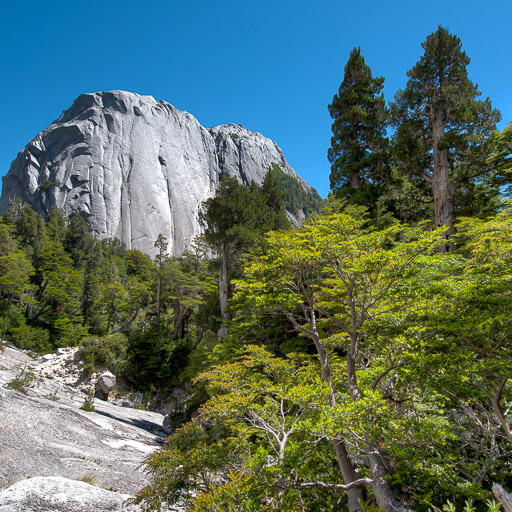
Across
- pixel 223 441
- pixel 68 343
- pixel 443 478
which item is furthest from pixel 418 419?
pixel 68 343

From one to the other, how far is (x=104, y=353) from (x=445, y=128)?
24409 mm

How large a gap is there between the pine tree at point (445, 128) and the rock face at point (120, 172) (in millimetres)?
45436

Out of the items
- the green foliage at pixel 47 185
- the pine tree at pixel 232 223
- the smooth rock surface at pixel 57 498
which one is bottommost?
the smooth rock surface at pixel 57 498

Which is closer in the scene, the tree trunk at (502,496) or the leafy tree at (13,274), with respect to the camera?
the tree trunk at (502,496)

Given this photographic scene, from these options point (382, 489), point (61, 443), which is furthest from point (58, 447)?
point (382, 489)

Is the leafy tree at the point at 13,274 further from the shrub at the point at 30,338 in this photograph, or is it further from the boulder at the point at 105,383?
the boulder at the point at 105,383

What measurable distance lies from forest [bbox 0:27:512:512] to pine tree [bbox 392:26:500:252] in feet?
0.27

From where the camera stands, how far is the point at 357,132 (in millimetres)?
16797

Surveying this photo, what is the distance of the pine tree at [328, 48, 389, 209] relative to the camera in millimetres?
15723

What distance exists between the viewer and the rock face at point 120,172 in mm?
52906

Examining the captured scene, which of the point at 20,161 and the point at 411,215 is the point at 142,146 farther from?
the point at 411,215

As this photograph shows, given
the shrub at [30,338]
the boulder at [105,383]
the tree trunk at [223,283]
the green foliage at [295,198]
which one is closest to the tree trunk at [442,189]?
the tree trunk at [223,283]

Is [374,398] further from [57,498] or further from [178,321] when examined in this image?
[178,321]

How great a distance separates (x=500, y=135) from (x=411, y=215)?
5.60 metres
